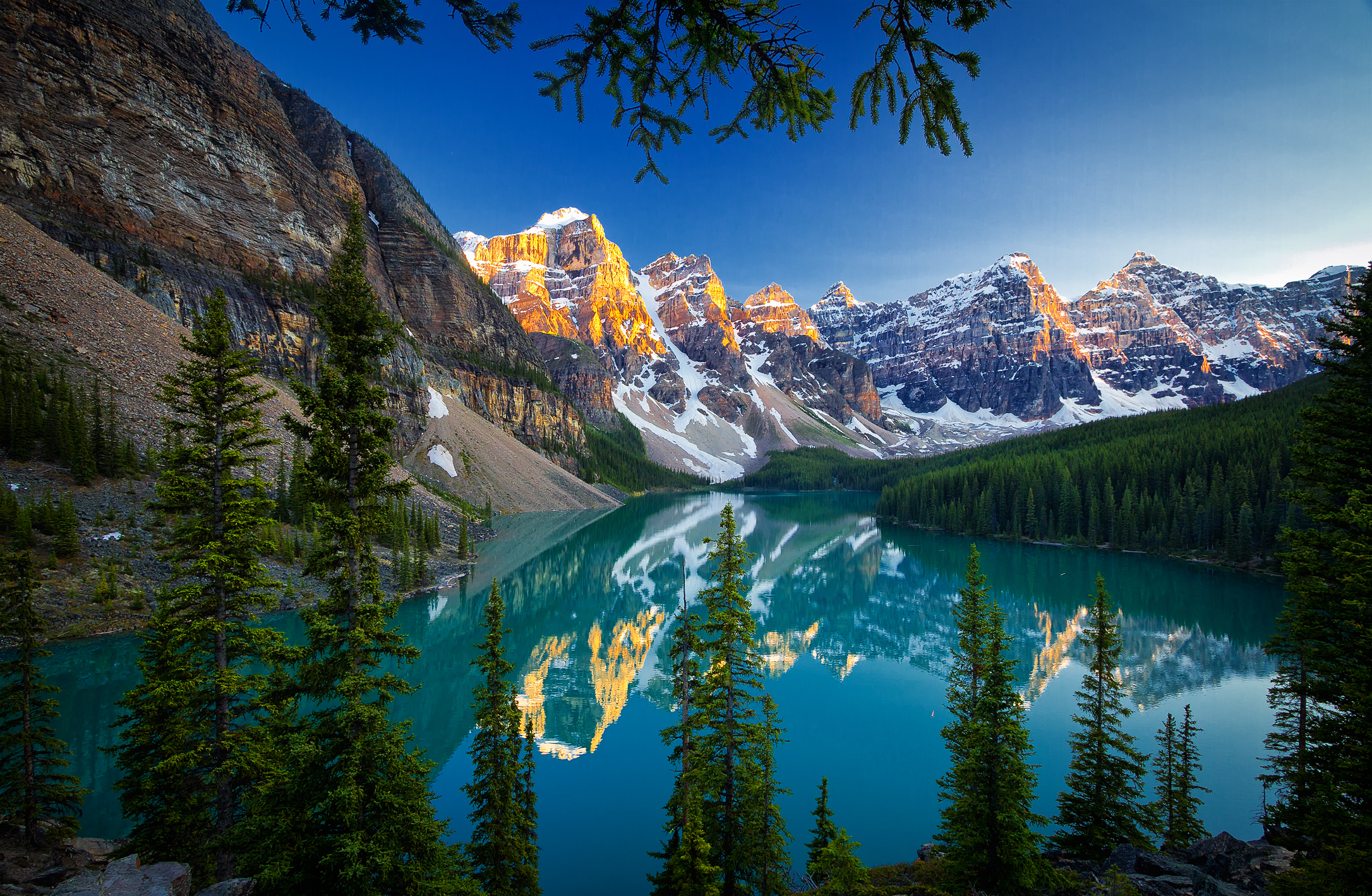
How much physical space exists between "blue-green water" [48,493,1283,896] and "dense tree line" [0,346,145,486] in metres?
13.1

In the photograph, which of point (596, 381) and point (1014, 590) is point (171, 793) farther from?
point (596, 381)

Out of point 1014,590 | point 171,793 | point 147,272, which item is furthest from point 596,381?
point 171,793

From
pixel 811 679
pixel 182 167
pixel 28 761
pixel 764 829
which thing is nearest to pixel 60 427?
pixel 28 761

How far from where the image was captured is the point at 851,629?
1299 inches

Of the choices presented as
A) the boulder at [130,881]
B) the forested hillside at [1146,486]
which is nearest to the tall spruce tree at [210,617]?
the boulder at [130,881]

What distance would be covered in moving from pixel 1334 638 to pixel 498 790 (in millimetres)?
15145

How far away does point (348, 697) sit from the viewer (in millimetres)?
6539

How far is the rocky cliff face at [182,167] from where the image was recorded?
49312 millimetres

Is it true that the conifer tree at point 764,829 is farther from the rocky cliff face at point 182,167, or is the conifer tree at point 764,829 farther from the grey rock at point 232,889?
the rocky cliff face at point 182,167

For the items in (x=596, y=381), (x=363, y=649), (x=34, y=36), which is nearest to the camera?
(x=363, y=649)

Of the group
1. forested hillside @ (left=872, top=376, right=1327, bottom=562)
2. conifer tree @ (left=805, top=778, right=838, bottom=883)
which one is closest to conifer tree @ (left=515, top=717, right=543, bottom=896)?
conifer tree @ (left=805, top=778, right=838, bottom=883)

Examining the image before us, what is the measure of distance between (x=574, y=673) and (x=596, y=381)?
154608 millimetres

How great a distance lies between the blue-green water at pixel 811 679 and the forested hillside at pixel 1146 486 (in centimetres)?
487

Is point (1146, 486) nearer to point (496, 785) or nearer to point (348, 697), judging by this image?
point (496, 785)
